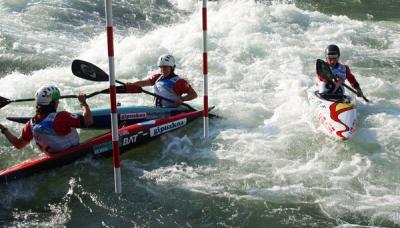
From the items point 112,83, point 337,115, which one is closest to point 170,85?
point 337,115

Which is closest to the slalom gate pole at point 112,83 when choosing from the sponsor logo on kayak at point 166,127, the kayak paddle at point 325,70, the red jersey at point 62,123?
the red jersey at point 62,123

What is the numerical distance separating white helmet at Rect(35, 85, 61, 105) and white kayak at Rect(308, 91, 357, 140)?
11.6 feet

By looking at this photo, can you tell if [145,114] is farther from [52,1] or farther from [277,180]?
[52,1]

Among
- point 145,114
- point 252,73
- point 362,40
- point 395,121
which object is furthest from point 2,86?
point 362,40

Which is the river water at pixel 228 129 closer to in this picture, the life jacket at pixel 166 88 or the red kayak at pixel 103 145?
the red kayak at pixel 103 145

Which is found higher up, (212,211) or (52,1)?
(52,1)

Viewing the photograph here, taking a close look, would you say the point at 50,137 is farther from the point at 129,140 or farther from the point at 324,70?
the point at 324,70

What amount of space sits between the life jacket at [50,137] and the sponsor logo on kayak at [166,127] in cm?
116

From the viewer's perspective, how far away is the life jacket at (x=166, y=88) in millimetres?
7262

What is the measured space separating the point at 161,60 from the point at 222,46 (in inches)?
164

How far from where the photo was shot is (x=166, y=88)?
730 centimetres

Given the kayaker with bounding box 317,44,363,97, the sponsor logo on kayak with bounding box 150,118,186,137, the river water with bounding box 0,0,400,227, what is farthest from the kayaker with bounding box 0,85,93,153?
the kayaker with bounding box 317,44,363,97

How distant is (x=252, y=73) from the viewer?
9648mm

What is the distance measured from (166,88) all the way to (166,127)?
2.16 ft
